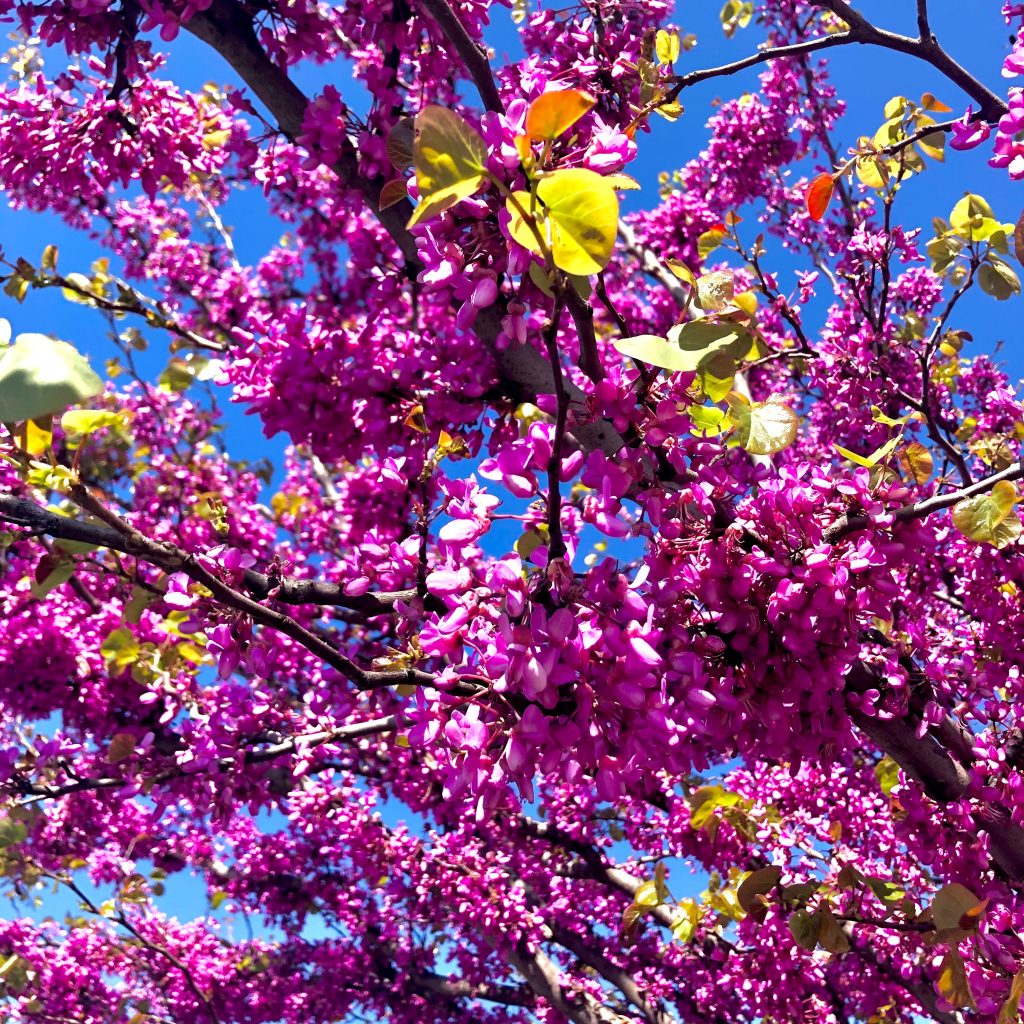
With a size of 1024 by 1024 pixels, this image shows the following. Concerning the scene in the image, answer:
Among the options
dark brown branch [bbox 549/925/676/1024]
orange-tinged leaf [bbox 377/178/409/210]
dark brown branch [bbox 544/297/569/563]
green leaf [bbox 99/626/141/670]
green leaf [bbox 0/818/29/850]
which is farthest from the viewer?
dark brown branch [bbox 549/925/676/1024]

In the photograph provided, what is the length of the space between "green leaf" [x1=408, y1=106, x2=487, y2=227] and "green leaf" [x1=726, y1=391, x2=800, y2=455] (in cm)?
80

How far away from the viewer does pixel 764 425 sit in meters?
1.46

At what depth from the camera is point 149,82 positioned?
10.8 ft

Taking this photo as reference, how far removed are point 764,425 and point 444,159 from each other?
2.85ft

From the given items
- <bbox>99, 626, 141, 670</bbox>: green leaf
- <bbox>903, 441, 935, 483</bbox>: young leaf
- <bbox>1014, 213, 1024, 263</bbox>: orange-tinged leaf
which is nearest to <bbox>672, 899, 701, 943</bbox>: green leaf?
<bbox>903, 441, 935, 483</bbox>: young leaf

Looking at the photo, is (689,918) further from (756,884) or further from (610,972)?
(610,972)

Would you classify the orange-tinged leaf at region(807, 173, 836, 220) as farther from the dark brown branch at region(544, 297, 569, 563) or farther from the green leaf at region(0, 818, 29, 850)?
the green leaf at region(0, 818, 29, 850)

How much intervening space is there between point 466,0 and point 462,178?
2.32 m

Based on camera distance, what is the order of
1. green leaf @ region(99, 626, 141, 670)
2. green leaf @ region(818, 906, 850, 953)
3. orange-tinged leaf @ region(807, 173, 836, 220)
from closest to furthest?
1. orange-tinged leaf @ region(807, 173, 836, 220)
2. green leaf @ region(818, 906, 850, 953)
3. green leaf @ region(99, 626, 141, 670)

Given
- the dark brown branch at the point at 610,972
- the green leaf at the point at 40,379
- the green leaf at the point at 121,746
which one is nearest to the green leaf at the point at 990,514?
the green leaf at the point at 40,379

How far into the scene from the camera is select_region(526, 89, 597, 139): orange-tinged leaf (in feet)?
2.82

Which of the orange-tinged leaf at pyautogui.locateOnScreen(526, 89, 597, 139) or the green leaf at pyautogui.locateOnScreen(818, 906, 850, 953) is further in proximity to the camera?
the green leaf at pyautogui.locateOnScreen(818, 906, 850, 953)

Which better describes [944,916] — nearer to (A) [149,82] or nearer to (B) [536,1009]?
(A) [149,82]

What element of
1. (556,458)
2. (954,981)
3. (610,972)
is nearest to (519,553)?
(556,458)
